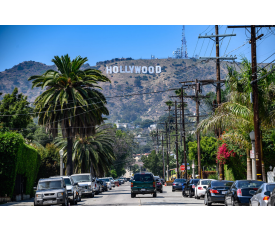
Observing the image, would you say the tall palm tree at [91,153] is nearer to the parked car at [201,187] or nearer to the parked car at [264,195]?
the parked car at [201,187]

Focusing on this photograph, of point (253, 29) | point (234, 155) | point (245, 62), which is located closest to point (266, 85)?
point (245, 62)

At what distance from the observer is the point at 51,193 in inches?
874

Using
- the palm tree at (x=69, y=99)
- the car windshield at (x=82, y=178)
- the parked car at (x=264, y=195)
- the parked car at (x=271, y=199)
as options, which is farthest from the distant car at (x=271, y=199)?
the palm tree at (x=69, y=99)

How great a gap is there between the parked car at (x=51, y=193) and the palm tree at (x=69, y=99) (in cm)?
1453

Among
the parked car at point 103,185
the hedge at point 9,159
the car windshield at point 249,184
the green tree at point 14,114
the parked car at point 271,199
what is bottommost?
the parked car at point 103,185

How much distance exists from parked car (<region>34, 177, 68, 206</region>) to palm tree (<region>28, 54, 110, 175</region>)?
14.5 metres

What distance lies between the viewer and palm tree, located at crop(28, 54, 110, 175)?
37.7 metres

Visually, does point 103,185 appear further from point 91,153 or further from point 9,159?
point 9,159

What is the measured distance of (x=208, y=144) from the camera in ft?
184

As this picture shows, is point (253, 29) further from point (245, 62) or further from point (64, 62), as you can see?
point (64, 62)

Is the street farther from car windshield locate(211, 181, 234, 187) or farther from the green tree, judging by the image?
the green tree

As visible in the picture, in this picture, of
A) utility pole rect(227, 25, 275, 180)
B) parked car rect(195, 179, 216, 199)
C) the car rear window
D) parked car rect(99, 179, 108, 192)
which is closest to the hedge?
the car rear window

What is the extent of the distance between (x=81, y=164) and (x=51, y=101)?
1692 cm

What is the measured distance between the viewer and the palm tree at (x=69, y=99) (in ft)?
124
